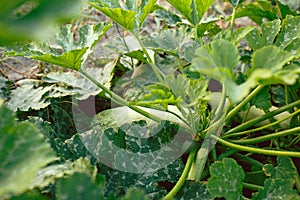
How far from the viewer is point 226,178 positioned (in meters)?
0.78

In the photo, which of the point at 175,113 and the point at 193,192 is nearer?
the point at 193,192

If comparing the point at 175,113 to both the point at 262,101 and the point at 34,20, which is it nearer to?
the point at 262,101

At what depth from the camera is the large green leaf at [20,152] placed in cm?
51

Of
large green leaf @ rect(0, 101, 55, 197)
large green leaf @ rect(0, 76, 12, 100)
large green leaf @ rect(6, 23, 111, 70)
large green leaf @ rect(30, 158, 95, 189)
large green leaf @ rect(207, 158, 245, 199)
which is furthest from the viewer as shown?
large green leaf @ rect(0, 76, 12, 100)

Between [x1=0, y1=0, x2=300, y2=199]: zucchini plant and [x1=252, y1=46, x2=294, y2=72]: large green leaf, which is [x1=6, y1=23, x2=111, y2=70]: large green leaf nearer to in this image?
[x1=0, y1=0, x2=300, y2=199]: zucchini plant

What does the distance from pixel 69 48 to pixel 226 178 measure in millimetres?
471

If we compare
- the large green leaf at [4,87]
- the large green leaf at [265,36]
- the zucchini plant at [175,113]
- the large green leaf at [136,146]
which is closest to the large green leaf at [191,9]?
the zucchini plant at [175,113]

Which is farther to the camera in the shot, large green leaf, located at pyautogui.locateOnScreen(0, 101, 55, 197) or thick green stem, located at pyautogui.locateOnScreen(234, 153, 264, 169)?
thick green stem, located at pyautogui.locateOnScreen(234, 153, 264, 169)

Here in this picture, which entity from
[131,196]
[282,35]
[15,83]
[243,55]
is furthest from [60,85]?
[131,196]

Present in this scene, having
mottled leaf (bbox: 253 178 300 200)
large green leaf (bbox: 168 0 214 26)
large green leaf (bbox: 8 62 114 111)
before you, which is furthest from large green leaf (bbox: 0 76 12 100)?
mottled leaf (bbox: 253 178 300 200)

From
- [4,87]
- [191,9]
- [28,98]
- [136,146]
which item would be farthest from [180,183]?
[4,87]

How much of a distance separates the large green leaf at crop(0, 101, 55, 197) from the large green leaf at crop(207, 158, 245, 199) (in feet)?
1.07

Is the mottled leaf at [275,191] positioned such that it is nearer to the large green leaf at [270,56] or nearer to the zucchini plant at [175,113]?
the zucchini plant at [175,113]

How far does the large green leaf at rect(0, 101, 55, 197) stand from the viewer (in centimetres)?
51
